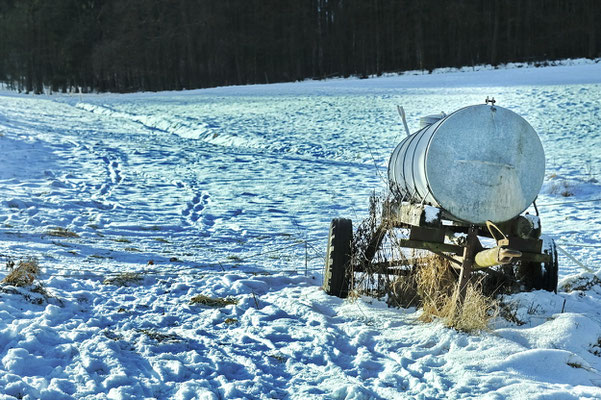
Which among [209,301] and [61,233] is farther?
[61,233]

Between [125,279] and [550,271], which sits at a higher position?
[550,271]

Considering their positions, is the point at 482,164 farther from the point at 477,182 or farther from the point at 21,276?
the point at 21,276

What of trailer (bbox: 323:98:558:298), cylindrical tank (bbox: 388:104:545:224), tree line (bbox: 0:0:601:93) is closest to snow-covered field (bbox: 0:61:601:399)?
trailer (bbox: 323:98:558:298)

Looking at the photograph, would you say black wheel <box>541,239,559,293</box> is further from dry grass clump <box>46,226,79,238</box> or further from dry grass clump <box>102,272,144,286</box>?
dry grass clump <box>46,226,79,238</box>

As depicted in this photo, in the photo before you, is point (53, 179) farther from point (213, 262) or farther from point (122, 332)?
point (122, 332)

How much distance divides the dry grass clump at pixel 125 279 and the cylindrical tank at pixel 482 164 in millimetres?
3536

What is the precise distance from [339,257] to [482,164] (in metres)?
1.84

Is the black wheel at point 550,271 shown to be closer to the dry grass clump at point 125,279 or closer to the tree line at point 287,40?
the dry grass clump at point 125,279

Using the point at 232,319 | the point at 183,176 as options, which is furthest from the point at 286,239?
the point at 183,176

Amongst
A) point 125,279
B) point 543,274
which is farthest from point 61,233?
point 543,274

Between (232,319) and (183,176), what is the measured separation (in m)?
9.85

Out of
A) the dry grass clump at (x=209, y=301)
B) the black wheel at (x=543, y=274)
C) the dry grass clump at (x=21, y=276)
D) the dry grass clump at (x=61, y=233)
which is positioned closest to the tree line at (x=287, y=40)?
the dry grass clump at (x=61, y=233)

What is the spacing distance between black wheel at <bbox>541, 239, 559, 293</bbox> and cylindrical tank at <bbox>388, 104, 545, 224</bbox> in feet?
3.10

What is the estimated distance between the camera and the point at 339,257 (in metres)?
6.38
